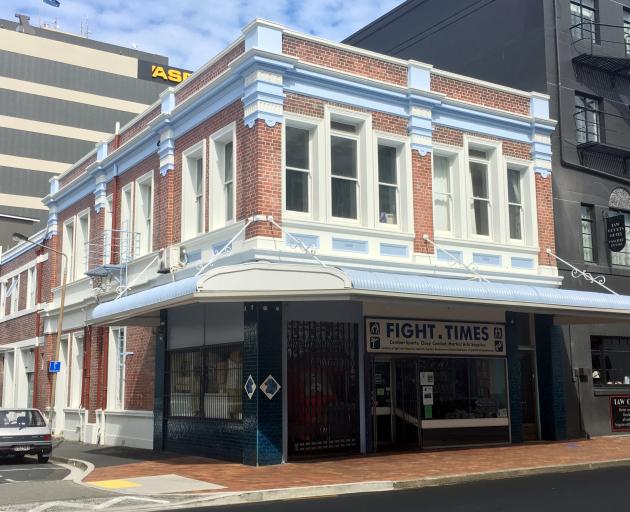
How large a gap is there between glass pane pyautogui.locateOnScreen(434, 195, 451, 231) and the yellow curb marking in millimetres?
9819

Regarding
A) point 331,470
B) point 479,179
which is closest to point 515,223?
point 479,179

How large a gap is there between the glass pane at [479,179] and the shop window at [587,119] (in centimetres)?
407

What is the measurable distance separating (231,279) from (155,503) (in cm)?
429

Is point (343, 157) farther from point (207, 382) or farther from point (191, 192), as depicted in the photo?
point (207, 382)

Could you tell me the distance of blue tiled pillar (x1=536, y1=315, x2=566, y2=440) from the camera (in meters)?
20.9

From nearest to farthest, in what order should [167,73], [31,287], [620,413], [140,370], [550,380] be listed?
1. [550,380]
2. [140,370]
3. [620,413]
4. [31,287]
5. [167,73]

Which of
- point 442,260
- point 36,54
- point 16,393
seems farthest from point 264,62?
point 36,54

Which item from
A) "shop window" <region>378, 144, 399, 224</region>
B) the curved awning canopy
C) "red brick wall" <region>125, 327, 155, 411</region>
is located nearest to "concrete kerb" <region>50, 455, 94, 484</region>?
"red brick wall" <region>125, 327, 155, 411</region>

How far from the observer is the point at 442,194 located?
19969 millimetres

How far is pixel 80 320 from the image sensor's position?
85.0ft

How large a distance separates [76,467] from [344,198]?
8.58m

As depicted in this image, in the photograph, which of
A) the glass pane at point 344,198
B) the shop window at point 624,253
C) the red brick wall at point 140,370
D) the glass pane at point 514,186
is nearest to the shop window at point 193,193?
the glass pane at point 344,198

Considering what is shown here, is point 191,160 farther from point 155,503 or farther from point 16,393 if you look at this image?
point 16,393

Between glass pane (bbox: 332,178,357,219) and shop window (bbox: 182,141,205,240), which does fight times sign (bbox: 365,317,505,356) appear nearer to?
glass pane (bbox: 332,178,357,219)
